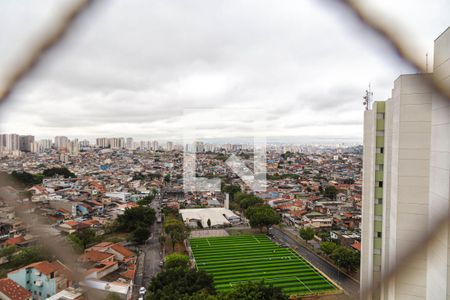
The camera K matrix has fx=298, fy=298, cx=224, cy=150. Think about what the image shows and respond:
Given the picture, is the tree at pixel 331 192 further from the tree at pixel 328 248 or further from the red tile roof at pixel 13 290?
the red tile roof at pixel 13 290

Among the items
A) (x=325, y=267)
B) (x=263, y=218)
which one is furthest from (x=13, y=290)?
(x=263, y=218)

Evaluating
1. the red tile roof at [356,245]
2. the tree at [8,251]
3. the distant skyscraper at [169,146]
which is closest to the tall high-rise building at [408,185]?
the red tile roof at [356,245]

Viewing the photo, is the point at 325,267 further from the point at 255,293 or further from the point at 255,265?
the point at 255,293

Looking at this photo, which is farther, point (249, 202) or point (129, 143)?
point (129, 143)

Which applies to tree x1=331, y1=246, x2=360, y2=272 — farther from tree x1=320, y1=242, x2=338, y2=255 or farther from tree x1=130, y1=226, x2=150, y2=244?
tree x1=130, y1=226, x2=150, y2=244

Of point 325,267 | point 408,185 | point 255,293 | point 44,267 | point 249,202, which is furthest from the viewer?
point 249,202
